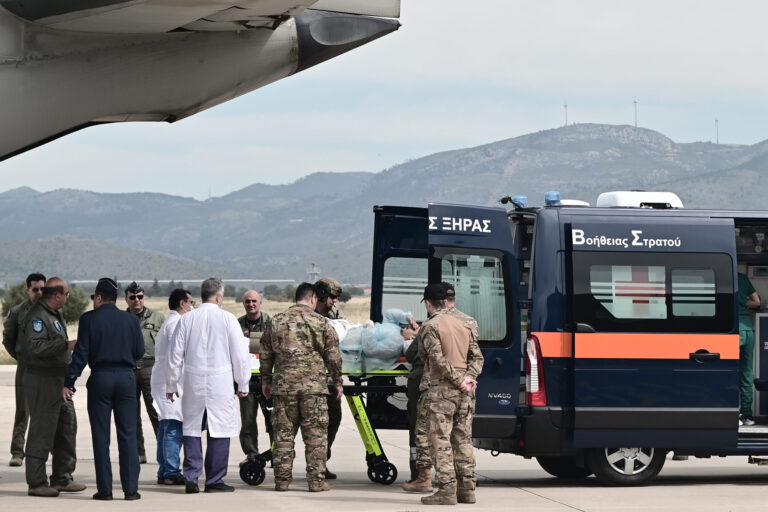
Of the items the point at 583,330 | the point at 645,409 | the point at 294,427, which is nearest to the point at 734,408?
the point at 645,409

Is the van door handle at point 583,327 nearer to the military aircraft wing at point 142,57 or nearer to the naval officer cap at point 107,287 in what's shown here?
the military aircraft wing at point 142,57

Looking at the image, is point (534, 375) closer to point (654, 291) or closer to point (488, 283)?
point (488, 283)

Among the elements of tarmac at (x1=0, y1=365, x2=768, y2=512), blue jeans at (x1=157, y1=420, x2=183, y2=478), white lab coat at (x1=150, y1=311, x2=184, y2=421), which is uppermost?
white lab coat at (x1=150, y1=311, x2=184, y2=421)

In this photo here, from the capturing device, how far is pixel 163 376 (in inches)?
479

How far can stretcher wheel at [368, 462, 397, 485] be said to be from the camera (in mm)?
12469

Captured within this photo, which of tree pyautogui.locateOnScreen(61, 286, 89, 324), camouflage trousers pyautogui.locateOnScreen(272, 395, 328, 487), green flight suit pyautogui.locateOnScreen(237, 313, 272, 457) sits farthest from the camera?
tree pyautogui.locateOnScreen(61, 286, 89, 324)

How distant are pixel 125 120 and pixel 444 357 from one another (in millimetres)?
3288

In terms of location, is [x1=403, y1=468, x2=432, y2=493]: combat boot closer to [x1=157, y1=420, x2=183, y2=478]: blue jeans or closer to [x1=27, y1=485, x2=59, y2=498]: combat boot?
[x1=157, y1=420, x2=183, y2=478]: blue jeans

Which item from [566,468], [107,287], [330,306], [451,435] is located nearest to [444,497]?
[451,435]

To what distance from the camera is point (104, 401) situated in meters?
11.2

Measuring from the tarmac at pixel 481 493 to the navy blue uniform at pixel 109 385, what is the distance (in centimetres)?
30

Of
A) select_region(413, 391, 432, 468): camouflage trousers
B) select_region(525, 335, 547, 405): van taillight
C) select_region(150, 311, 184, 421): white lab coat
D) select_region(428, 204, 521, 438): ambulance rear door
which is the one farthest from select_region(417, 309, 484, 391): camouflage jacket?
select_region(150, 311, 184, 421): white lab coat

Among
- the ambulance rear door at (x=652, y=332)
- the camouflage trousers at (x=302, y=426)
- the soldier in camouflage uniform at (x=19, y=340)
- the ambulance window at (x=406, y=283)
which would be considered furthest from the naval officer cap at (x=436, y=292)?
the soldier in camouflage uniform at (x=19, y=340)

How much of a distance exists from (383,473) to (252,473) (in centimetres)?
123
